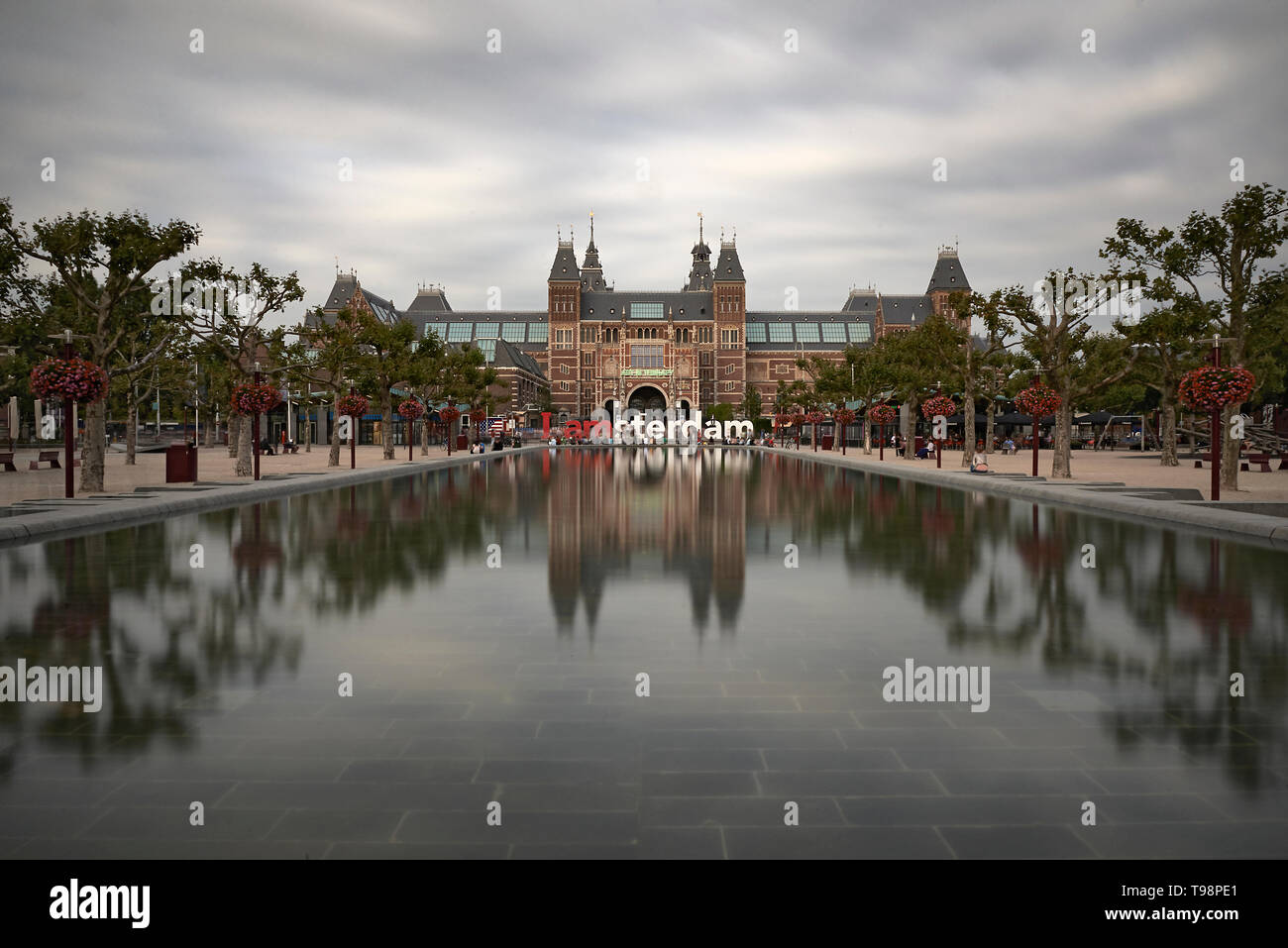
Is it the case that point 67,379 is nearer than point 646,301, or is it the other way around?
point 67,379

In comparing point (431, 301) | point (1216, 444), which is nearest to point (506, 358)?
point (431, 301)

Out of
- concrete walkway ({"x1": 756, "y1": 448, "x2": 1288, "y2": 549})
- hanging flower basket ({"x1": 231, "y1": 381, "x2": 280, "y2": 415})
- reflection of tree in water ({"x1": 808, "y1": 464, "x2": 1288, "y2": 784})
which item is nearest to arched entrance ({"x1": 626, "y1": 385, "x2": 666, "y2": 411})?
concrete walkway ({"x1": 756, "y1": 448, "x2": 1288, "y2": 549})

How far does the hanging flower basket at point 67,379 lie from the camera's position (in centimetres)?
1880

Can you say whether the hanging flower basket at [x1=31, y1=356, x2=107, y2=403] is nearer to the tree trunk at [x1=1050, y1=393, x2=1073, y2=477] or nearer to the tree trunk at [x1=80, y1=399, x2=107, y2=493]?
the tree trunk at [x1=80, y1=399, x2=107, y2=493]

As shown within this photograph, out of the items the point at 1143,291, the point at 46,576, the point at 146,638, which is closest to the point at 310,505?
the point at 46,576

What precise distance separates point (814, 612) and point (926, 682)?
2337 mm

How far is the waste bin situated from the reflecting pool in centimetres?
1294

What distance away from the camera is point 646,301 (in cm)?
13012

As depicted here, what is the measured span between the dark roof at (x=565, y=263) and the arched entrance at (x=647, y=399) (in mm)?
18477

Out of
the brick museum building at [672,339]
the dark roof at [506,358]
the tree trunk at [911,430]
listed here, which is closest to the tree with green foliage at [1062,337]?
the tree trunk at [911,430]

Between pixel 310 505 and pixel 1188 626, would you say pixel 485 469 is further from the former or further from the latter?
pixel 1188 626

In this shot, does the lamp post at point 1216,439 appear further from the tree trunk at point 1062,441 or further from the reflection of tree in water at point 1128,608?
the tree trunk at point 1062,441

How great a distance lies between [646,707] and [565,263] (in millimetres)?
126169

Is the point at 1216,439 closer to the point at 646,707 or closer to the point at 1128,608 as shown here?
the point at 1128,608
